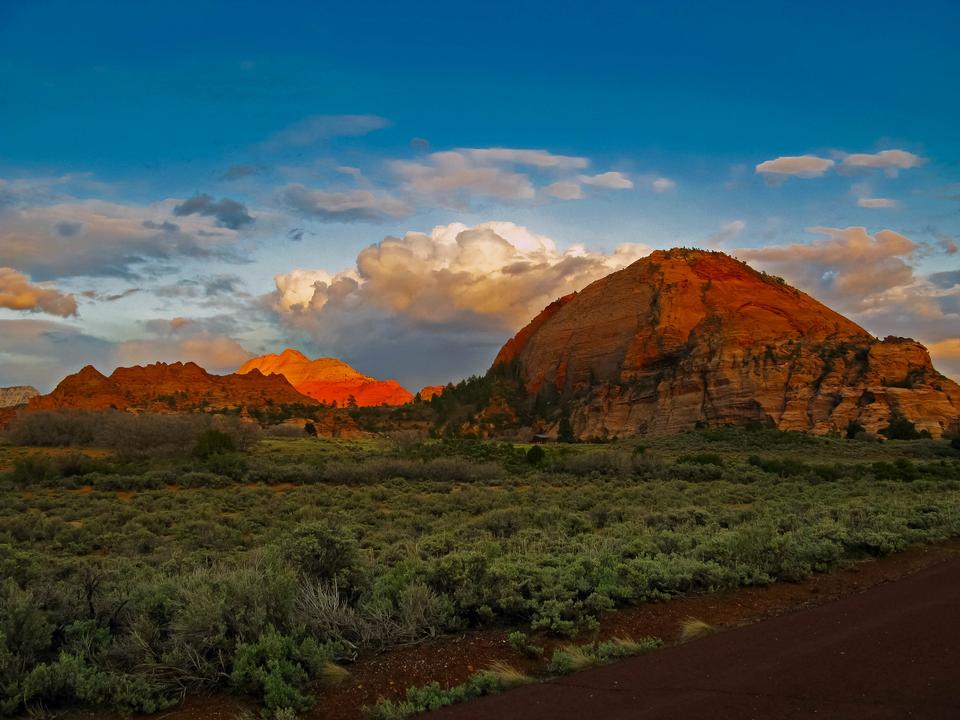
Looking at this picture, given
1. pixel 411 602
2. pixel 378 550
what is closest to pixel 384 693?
pixel 411 602

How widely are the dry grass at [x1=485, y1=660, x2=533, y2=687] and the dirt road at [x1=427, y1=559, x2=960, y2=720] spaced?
0.14m

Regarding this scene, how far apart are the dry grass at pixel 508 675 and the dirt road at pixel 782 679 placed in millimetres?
137

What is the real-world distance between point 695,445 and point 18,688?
54.2m

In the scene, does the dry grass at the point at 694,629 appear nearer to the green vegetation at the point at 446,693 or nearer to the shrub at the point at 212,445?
the green vegetation at the point at 446,693

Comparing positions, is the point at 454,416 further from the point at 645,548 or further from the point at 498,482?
the point at 645,548

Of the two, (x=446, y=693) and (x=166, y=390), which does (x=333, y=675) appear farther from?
(x=166, y=390)

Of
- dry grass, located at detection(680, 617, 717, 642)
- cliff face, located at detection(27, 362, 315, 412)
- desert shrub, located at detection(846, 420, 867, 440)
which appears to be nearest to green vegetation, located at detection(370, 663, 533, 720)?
dry grass, located at detection(680, 617, 717, 642)

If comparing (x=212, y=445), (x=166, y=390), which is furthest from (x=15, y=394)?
(x=212, y=445)

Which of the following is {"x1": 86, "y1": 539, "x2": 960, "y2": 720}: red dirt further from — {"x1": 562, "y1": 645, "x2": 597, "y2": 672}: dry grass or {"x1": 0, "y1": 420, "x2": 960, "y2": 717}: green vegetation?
{"x1": 562, "y1": 645, "x2": 597, "y2": 672}: dry grass

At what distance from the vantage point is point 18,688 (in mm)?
6176

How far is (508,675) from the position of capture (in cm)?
655

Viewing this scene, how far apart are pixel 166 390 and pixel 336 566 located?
112 meters

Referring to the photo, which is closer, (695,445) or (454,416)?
(695,445)

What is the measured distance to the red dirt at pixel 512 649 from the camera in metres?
6.21
